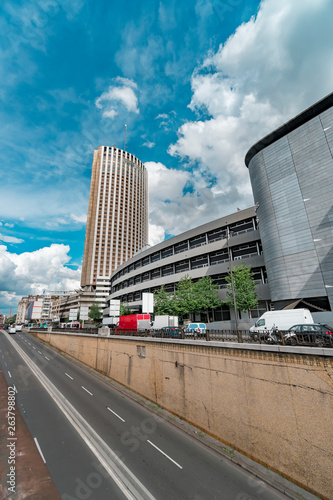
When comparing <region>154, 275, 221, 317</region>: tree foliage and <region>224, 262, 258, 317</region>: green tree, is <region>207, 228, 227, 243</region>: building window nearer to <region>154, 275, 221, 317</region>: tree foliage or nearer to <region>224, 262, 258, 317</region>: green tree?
<region>154, 275, 221, 317</region>: tree foliage

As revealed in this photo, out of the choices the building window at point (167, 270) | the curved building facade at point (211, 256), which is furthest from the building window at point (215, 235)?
the building window at point (167, 270)

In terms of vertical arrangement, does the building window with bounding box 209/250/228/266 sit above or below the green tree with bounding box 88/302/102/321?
above

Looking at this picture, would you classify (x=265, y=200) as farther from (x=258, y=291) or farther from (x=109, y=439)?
(x=109, y=439)

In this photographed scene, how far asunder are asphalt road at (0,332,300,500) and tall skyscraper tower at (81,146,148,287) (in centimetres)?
9694

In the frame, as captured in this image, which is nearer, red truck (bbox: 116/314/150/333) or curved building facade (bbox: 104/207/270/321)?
red truck (bbox: 116/314/150/333)

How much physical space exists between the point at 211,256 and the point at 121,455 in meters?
35.3

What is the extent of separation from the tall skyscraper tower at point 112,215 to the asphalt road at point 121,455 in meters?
96.9

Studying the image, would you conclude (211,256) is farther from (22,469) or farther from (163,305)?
(22,469)

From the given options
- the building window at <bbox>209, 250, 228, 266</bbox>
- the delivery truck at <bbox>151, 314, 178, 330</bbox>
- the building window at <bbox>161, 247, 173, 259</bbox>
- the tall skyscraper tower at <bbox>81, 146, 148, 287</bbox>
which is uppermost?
the tall skyscraper tower at <bbox>81, 146, 148, 287</bbox>

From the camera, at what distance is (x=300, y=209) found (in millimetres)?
29906

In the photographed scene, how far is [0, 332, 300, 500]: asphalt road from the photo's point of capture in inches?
322

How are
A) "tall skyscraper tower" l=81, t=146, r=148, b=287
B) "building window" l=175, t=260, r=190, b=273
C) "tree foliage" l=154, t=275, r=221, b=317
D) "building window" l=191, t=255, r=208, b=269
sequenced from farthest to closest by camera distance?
"tall skyscraper tower" l=81, t=146, r=148, b=287, "building window" l=175, t=260, r=190, b=273, "building window" l=191, t=255, r=208, b=269, "tree foliage" l=154, t=275, r=221, b=317

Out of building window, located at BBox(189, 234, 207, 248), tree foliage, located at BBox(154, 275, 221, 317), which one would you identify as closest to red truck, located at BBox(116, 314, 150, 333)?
tree foliage, located at BBox(154, 275, 221, 317)

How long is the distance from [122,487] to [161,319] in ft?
67.8
